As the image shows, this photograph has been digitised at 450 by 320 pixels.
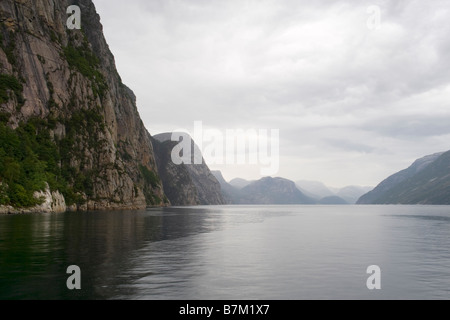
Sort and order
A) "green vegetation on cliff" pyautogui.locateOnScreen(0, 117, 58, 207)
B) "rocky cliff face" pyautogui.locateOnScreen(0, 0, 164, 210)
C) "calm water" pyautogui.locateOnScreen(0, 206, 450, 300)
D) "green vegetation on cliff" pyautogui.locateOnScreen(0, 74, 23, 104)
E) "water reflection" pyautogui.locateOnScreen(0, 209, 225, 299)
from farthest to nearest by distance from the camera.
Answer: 1. "green vegetation on cliff" pyautogui.locateOnScreen(0, 74, 23, 104)
2. "rocky cliff face" pyautogui.locateOnScreen(0, 0, 164, 210)
3. "green vegetation on cliff" pyautogui.locateOnScreen(0, 117, 58, 207)
4. "calm water" pyautogui.locateOnScreen(0, 206, 450, 300)
5. "water reflection" pyautogui.locateOnScreen(0, 209, 225, 299)

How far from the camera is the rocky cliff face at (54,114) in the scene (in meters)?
122

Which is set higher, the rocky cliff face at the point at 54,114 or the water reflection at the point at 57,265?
the rocky cliff face at the point at 54,114

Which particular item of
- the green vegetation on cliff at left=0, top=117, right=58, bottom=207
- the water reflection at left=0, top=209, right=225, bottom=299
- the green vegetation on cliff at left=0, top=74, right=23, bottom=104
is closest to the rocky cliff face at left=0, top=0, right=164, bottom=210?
the green vegetation on cliff at left=0, top=74, right=23, bottom=104

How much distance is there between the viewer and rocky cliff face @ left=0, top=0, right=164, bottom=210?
122 meters

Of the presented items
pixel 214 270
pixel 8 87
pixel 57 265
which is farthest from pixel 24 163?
pixel 214 270

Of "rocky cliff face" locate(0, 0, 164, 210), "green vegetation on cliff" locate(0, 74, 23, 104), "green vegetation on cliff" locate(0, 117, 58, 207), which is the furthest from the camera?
"green vegetation on cliff" locate(0, 74, 23, 104)

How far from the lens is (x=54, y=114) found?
151625mm

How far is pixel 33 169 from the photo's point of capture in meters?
112

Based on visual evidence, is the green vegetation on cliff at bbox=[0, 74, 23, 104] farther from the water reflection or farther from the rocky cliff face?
the water reflection

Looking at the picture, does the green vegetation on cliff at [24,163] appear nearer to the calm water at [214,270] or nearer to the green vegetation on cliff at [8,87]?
the green vegetation on cliff at [8,87]

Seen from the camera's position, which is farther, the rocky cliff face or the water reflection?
the rocky cliff face

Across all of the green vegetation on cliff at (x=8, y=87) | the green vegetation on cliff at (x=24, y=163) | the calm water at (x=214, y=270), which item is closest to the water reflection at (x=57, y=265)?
the calm water at (x=214, y=270)

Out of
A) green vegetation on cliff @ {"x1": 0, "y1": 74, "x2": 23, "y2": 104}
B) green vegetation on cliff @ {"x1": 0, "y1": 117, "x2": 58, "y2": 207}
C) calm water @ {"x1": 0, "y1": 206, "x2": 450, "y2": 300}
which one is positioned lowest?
calm water @ {"x1": 0, "y1": 206, "x2": 450, "y2": 300}
